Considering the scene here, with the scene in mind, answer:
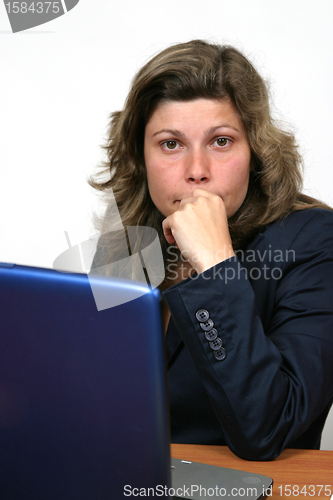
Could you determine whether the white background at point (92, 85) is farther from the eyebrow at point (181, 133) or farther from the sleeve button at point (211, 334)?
the sleeve button at point (211, 334)

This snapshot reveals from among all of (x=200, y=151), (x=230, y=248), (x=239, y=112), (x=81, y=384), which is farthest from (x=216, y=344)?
(x=239, y=112)

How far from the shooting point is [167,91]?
1171mm

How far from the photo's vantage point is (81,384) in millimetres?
439

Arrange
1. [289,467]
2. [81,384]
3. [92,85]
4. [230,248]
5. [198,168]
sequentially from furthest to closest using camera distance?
1. [92,85]
2. [198,168]
3. [230,248]
4. [289,467]
5. [81,384]

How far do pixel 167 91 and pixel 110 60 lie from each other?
1.13 metres

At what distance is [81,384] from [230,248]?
0.52m

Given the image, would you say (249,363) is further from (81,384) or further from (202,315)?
(81,384)

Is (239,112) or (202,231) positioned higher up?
(239,112)

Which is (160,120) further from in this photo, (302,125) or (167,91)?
(302,125)

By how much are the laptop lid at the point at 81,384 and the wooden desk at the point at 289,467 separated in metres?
Answer: 0.35

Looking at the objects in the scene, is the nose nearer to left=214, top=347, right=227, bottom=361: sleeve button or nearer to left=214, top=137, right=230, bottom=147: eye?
left=214, top=137, right=230, bottom=147: eye

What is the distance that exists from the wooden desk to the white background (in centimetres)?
111

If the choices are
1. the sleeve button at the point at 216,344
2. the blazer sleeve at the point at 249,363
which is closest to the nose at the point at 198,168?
the blazer sleeve at the point at 249,363

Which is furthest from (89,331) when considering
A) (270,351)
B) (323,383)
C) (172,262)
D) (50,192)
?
(50,192)
